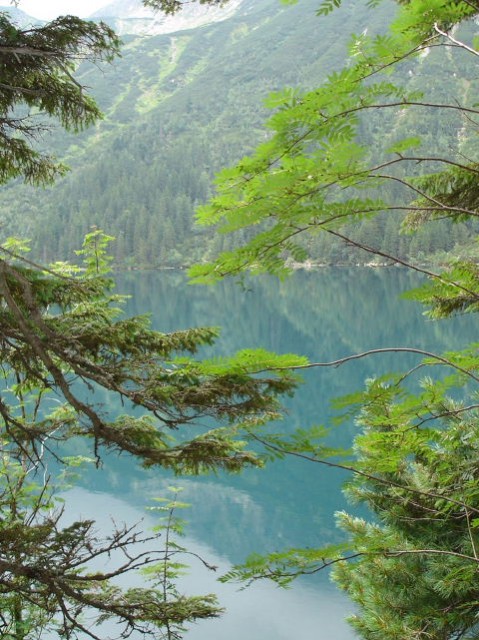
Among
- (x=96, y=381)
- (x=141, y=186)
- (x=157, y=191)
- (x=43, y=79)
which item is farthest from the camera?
(x=141, y=186)

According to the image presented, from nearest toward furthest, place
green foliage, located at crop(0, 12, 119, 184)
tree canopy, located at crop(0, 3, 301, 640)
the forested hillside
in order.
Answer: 1. tree canopy, located at crop(0, 3, 301, 640)
2. green foliage, located at crop(0, 12, 119, 184)
3. the forested hillside

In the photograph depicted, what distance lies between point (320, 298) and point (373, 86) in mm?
63056

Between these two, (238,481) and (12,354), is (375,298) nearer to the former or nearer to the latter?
(238,481)

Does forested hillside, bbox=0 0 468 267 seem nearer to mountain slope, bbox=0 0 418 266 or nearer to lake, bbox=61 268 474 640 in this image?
mountain slope, bbox=0 0 418 266

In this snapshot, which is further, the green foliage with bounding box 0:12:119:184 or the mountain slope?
the mountain slope

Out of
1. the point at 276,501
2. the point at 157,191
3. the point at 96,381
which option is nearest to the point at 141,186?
the point at 157,191

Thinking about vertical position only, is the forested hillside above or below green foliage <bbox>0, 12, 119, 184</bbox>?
above

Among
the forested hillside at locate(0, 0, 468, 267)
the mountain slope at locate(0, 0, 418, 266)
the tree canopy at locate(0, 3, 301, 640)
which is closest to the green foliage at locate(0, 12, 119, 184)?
the tree canopy at locate(0, 3, 301, 640)

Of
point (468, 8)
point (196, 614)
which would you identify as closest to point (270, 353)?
point (468, 8)

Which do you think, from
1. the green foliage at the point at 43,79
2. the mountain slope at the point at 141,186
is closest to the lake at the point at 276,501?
the green foliage at the point at 43,79

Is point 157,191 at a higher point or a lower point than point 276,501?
higher

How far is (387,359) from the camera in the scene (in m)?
33.1

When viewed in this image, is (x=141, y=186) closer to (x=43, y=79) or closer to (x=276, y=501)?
(x=276, y=501)

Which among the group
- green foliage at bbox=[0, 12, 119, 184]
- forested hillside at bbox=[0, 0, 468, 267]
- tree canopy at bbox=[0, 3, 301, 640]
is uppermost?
forested hillside at bbox=[0, 0, 468, 267]
